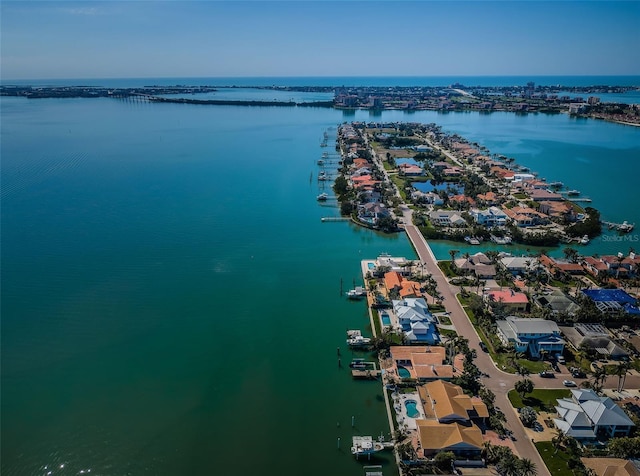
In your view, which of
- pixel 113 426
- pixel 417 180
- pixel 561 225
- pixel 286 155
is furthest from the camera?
pixel 286 155

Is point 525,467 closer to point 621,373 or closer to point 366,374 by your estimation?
point 366,374

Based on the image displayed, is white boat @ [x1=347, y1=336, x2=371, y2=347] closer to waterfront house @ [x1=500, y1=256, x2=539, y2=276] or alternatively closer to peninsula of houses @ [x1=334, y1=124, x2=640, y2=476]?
peninsula of houses @ [x1=334, y1=124, x2=640, y2=476]

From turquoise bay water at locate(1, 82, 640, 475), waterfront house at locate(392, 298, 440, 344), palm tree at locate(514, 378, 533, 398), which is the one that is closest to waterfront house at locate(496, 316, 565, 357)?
palm tree at locate(514, 378, 533, 398)

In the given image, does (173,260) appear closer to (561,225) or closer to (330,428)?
(330,428)

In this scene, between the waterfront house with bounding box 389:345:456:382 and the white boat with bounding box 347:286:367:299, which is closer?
the waterfront house with bounding box 389:345:456:382

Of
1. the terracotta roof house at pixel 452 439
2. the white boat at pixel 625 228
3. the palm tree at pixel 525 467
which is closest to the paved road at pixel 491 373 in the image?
the palm tree at pixel 525 467

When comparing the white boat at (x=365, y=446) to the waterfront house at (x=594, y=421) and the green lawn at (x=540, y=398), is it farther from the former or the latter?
the waterfront house at (x=594, y=421)

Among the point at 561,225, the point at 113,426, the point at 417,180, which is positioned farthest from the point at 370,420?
the point at 417,180
